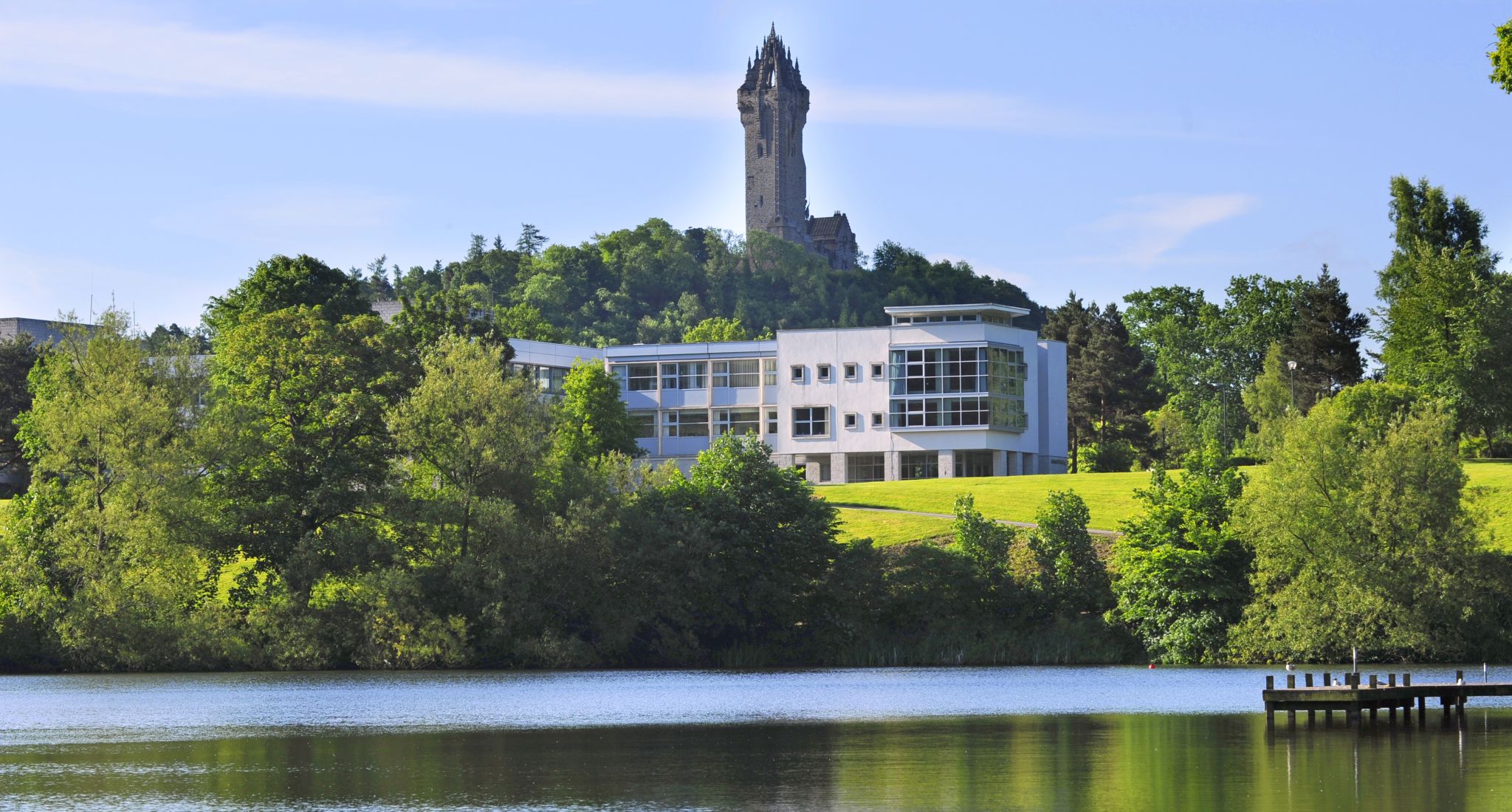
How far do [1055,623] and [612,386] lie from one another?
162 ft

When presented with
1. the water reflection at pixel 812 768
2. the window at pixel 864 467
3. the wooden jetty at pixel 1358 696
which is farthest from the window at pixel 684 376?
the water reflection at pixel 812 768

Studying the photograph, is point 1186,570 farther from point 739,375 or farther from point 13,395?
point 13,395

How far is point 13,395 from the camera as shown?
376 feet

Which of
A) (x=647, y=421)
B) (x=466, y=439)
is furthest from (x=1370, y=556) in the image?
(x=647, y=421)

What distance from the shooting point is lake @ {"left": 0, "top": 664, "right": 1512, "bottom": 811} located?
2812 centimetres

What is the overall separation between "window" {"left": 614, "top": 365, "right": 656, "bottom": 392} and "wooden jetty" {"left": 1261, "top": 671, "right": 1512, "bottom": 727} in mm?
98561

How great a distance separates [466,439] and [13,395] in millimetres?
54164

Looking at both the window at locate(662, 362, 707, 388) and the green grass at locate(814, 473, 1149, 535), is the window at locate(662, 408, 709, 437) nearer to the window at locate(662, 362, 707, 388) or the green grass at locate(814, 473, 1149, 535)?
the window at locate(662, 362, 707, 388)

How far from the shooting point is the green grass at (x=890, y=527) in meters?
87.4

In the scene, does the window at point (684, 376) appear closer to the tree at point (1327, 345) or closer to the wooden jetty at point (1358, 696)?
the tree at point (1327, 345)

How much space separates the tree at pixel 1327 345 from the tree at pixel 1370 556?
50933mm

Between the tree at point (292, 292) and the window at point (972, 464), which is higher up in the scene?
the tree at point (292, 292)

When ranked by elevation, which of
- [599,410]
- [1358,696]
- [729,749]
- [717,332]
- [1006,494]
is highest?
[717,332]

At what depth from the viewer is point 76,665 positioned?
6925cm
